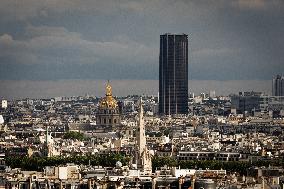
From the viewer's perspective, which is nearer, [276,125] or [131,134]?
[131,134]

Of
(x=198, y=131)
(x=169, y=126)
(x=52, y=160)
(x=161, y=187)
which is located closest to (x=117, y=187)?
(x=161, y=187)

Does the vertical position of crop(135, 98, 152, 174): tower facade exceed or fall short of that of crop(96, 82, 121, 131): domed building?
it falls short

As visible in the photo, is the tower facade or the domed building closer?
the tower facade

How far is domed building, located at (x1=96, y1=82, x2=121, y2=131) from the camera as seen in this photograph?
447 feet

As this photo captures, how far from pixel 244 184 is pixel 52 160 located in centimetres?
2955

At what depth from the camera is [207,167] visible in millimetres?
68812

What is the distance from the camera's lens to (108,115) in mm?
137250

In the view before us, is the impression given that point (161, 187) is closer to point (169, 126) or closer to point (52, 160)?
point (52, 160)

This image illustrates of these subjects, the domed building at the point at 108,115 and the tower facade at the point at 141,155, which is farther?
the domed building at the point at 108,115

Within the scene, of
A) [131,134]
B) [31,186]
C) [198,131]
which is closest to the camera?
[31,186]

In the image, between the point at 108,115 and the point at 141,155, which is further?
the point at 108,115

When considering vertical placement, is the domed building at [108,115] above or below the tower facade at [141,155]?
above

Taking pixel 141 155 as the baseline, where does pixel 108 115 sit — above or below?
above

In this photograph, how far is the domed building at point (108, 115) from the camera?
447ft
